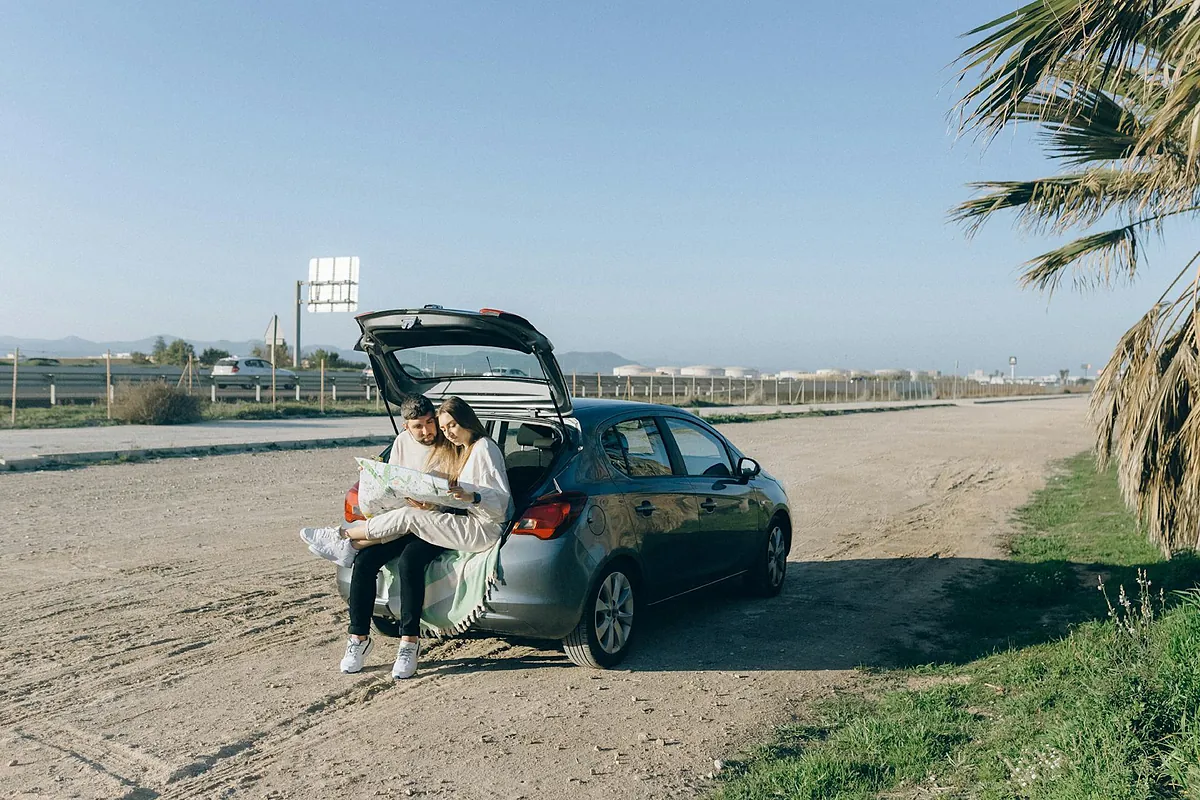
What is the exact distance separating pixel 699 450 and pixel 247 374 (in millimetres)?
43985

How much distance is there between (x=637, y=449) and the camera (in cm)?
Answer: 694

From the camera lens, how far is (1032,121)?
8961 millimetres

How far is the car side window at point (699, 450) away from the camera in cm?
755

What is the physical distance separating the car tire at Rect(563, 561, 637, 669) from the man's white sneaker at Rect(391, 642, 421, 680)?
2.84 feet

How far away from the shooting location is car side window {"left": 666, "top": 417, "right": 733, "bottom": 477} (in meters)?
7.55

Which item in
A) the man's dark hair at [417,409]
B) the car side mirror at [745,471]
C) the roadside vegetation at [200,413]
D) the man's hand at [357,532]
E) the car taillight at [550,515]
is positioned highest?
the man's dark hair at [417,409]

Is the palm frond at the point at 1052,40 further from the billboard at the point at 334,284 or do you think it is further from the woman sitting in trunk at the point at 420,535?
the billboard at the point at 334,284

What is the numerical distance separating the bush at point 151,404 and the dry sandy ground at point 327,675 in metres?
15.7

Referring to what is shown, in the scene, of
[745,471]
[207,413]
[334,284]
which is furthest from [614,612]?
[334,284]

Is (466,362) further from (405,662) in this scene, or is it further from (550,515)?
(405,662)

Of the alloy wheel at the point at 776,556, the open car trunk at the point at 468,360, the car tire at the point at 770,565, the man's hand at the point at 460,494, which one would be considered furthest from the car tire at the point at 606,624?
the alloy wheel at the point at 776,556

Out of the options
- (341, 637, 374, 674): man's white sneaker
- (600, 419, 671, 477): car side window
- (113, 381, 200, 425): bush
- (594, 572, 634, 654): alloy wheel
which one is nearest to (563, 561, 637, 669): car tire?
(594, 572, 634, 654): alloy wheel

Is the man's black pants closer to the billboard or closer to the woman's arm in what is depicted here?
the woman's arm

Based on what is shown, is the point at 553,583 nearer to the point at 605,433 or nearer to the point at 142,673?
the point at 605,433
